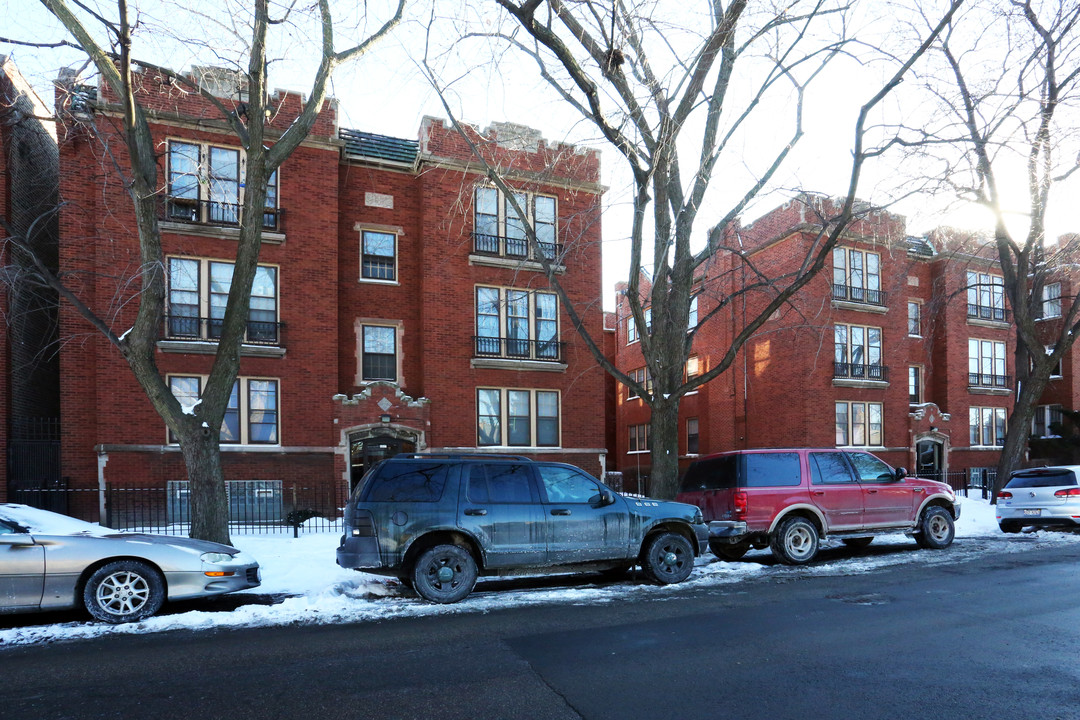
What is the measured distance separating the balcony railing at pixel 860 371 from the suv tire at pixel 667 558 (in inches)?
761

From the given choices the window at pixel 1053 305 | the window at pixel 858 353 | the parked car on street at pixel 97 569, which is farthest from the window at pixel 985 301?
the parked car on street at pixel 97 569

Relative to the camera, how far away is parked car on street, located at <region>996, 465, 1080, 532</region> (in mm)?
14430

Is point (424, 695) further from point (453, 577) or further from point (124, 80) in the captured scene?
point (124, 80)

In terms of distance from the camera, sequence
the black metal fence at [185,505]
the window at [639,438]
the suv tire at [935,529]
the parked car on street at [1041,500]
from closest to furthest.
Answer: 1. the suv tire at [935,529]
2. the parked car on street at [1041,500]
3. the black metal fence at [185,505]
4. the window at [639,438]

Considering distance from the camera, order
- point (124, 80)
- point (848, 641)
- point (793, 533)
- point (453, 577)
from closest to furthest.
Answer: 1. point (848, 641)
2. point (453, 577)
3. point (124, 80)
4. point (793, 533)

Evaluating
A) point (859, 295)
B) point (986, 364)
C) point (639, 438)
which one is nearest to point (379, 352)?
point (639, 438)

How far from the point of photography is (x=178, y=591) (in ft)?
25.9

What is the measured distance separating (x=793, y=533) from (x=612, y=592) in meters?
3.88

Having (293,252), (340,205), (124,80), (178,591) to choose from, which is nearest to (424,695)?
(178,591)

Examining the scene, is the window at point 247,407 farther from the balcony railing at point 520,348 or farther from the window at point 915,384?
the window at point 915,384

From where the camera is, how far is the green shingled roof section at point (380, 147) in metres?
21.5

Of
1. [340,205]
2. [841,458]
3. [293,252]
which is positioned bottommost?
[841,458]

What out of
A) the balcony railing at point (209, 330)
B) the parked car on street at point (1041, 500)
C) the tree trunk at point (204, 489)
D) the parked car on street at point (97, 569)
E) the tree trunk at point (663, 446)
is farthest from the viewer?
the balcony railing at point (209, 330)

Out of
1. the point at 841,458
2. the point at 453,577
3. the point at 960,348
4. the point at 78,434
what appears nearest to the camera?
the point at 453,577
